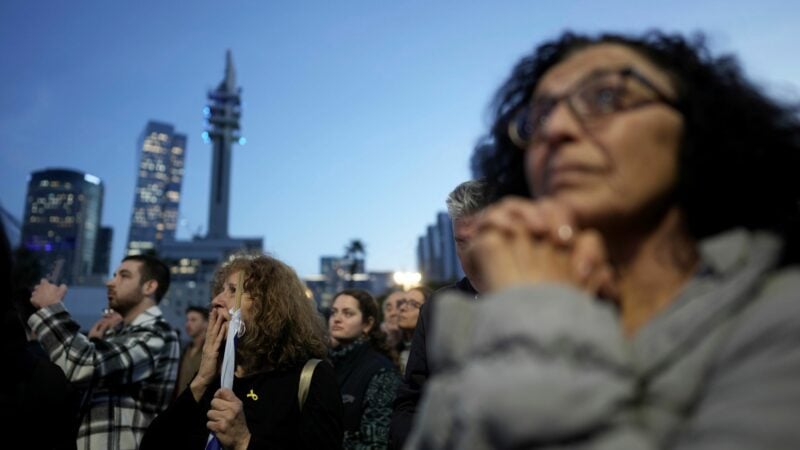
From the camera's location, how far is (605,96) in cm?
128

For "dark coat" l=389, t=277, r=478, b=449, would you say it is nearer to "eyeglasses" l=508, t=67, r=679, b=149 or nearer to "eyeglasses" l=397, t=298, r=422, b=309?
"eyeglasses" l=508, t=67, r=679, b=149

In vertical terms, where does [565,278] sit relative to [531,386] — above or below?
above

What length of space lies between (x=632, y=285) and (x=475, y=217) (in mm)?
1965

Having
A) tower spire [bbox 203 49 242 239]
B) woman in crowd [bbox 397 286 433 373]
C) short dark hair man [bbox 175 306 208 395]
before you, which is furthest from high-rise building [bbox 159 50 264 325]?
woman in crowd [bbox 397 286 433 373]

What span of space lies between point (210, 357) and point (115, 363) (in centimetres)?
142

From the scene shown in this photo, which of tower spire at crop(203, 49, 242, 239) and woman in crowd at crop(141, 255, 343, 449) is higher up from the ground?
tower spire at crop(203, 49, 242, 239)

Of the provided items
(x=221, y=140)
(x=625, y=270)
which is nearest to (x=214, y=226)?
(x=221, y=140)

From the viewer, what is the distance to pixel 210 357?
3420mm

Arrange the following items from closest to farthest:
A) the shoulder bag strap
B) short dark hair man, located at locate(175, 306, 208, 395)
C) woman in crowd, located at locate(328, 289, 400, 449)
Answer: the shoulder bag strap
woman in crowd, located at locate(328, 289, 400, 449)
short dark hair man, located at locate(175, 306, 208, 395)

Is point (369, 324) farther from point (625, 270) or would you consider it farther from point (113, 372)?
point (625, 270)

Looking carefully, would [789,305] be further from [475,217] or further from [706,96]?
[475,217]

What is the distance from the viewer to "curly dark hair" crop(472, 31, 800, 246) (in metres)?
1.34

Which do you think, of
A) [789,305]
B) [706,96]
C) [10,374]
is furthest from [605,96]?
[10,374]

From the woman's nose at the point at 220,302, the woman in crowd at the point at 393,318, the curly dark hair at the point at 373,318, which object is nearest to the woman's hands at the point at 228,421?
the woman's nose at the point at 220,302
